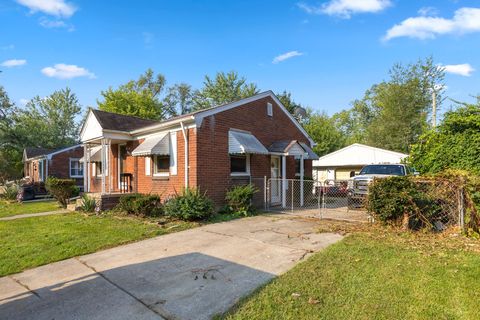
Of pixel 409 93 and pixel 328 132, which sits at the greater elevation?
pixel 409 93

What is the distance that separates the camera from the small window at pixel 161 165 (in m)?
11.8

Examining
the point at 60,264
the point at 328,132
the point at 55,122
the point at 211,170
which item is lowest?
the point at 60,264

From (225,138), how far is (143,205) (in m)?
4.07

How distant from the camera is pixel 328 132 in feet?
130

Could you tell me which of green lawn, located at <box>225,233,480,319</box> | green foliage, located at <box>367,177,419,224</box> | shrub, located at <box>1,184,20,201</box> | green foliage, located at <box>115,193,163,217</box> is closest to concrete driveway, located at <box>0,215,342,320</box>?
green lawn, located at <box>225,233,480,319</box>

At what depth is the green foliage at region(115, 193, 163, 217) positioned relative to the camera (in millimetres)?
10070

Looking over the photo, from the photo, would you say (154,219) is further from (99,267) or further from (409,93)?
(409,93)

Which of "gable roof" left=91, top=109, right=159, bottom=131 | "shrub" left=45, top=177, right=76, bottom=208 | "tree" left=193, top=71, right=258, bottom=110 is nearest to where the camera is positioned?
"gable roof" left=91, top=109, right=159, bottom=131

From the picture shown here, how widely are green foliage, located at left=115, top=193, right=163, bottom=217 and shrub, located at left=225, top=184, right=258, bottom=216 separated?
2.65 metres

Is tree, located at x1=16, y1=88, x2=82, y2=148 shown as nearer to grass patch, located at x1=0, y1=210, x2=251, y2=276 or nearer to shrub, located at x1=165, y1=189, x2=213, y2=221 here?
grass patch, located at x1=0, y1=210, x2=251, y2=276

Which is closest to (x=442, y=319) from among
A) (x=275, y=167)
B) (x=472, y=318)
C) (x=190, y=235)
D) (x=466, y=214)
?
(x=472, y=318)

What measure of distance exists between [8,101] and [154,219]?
38.2 metres

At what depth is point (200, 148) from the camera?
10406mm

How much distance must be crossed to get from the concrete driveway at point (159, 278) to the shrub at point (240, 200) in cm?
331
